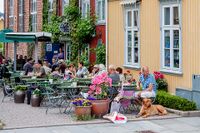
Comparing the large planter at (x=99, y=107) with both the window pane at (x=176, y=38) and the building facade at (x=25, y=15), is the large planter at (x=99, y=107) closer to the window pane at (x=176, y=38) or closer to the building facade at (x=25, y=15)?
the window pane at (x=176, y=38)

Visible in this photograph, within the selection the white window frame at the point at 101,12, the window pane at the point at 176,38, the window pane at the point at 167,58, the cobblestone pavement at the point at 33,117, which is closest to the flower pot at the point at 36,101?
the cobblestone pavement at the point at 33,117

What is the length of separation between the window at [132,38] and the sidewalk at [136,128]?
6.17m

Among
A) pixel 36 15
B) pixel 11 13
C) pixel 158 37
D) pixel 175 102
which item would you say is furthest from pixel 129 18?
pixel 11 13

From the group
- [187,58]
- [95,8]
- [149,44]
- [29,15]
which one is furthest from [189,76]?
[29,15]

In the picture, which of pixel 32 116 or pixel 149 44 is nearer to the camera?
Answer: pixel 32 116

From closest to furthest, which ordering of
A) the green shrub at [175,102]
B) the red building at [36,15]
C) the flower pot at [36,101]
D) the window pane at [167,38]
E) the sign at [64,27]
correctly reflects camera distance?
the green shrub at [175,102]
the flower pot at [36,101]
the window pane at [167,38]
the red building at [36,15]
the sign at [64,27]

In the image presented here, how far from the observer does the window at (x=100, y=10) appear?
24844 mm

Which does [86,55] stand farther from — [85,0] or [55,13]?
[55,13]

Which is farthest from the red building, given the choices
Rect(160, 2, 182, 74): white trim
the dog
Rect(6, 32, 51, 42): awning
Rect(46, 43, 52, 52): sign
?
the dog

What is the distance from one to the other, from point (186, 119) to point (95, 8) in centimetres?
1302

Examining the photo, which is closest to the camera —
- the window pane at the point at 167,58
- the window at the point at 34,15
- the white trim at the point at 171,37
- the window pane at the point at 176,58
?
the white trim at the point at 171,37

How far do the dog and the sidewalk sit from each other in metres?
0.65

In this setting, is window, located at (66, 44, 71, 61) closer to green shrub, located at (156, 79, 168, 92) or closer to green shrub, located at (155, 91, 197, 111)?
green shrub, located at (156, 79, 168, 92)

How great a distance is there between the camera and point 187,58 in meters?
15.8
